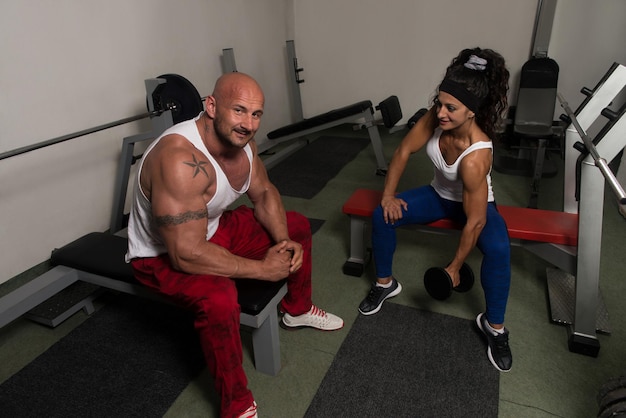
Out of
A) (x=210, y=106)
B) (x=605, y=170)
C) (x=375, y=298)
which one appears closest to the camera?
(x=605, y=170)

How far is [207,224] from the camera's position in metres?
1.26

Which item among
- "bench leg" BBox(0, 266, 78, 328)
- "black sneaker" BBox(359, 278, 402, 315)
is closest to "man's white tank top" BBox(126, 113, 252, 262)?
"bench leg" BBox(0, 266, 78, 328)

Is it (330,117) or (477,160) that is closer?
(477,160)

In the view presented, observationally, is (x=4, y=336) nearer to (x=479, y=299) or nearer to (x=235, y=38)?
(x=479, y=299)

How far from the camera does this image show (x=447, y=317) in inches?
67.3

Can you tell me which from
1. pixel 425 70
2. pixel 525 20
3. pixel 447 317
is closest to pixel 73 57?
pixel 447 317

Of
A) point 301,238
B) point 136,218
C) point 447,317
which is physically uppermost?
point 136,218

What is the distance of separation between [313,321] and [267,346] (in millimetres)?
290

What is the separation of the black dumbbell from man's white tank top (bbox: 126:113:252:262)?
0.71 metres

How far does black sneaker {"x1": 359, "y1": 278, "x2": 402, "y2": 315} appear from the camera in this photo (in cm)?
174

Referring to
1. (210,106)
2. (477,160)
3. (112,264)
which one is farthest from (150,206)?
(477,160)

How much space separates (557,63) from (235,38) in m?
2.81

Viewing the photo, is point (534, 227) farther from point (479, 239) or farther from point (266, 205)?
point (266, 205)

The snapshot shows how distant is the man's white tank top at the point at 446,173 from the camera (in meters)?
1.48
